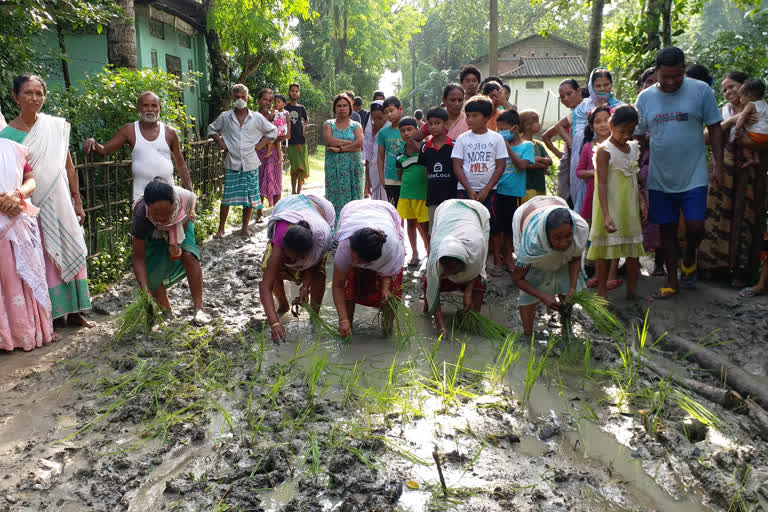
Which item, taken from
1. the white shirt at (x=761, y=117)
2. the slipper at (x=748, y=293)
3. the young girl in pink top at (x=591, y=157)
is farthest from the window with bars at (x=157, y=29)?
the slipper at (x=748, y=293)

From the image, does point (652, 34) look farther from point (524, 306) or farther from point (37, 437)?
point (37, 437)

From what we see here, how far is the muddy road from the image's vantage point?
2.64m

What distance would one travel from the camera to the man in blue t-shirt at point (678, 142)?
4.82 meters

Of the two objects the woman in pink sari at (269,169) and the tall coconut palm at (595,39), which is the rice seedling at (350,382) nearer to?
the woman in pink sari at (269,169)

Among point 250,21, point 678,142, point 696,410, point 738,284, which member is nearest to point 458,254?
point 696,410

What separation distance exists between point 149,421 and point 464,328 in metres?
2.28

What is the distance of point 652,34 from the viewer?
809 centimetres

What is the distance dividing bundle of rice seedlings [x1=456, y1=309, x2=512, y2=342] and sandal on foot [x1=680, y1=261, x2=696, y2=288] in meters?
1.88

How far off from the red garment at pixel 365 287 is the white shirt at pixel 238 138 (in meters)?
3.74

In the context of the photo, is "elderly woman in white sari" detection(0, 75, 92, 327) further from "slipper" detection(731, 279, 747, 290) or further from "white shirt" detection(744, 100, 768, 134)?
"white shirt" detection(744, 100, 768, 134)

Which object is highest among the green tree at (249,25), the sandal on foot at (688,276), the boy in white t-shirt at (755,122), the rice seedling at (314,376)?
the green tree at (249,25)

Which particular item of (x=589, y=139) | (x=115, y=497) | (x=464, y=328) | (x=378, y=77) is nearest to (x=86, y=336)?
(x=115, y=497)

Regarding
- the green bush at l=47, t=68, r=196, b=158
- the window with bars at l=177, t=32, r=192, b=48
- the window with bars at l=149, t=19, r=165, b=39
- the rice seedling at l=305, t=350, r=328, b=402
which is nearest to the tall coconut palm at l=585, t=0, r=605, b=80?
the green bush at l=47, t=68, r=196, b=158

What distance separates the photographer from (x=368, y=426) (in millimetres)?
Result: 3139
